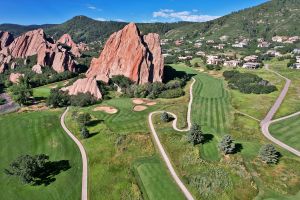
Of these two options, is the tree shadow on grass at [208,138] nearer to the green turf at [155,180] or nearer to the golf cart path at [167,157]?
the golf cart path at [167,157]

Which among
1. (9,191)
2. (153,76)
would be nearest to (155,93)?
(153,76)

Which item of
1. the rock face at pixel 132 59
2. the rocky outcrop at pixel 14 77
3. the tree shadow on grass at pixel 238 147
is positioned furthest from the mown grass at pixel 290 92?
the rocky outcrop at pixel 14 77

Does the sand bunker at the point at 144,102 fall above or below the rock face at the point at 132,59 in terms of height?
below

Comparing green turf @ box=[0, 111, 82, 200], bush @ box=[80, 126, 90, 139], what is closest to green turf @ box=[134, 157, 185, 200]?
green turf @ box=[0, 111, 82, 200]

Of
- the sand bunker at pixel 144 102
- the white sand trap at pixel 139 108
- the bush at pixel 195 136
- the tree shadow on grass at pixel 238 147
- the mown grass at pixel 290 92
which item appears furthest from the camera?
the sand bunker at pixel 144 102

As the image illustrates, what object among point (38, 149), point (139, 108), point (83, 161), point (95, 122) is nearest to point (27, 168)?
point (83, 161)

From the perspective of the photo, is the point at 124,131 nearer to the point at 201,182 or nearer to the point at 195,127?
the point at 195,127
